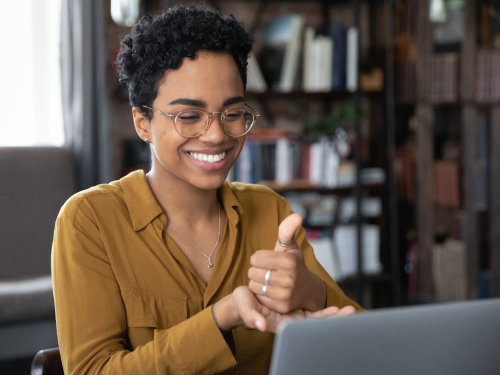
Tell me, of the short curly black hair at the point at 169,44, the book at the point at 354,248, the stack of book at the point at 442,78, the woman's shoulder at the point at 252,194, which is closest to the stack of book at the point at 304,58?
the stack of book at the point at 442,78

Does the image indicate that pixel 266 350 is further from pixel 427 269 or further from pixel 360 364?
pixel 427 269

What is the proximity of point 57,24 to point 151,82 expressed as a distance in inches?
92.1

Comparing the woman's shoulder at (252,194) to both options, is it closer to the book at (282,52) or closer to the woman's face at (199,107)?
the woman's face at (199,107)

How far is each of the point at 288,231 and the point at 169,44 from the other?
0.48m

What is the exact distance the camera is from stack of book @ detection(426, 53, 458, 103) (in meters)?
3.01

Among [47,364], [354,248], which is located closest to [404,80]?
[354,248]

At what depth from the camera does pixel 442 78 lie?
3.08 m

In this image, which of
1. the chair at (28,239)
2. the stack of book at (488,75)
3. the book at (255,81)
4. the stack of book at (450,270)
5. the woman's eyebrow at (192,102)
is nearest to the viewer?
the woman's eyebrow at (192,102)

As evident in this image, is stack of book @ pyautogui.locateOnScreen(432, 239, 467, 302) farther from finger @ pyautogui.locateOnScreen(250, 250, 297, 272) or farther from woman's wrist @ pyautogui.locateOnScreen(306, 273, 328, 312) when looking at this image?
finger @ pyautogui.locateOnScreen(250, 250, 297, 272)

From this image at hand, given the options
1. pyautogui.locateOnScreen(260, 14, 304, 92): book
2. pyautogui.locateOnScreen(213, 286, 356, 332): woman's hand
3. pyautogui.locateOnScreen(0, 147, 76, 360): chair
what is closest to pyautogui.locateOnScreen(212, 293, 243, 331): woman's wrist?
pyautogui.locateOnScreen(213, 286, 356, 332): woman's hand

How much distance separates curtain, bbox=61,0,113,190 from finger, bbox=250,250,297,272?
2339mm

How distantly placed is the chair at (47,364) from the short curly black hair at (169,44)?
1.71 feet

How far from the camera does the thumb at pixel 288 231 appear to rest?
0.86 meters

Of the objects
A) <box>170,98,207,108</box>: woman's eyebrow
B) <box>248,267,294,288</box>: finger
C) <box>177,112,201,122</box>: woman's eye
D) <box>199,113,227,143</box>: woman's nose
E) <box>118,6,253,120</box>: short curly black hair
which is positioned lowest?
<box>248,267,294,288</box>: finger
